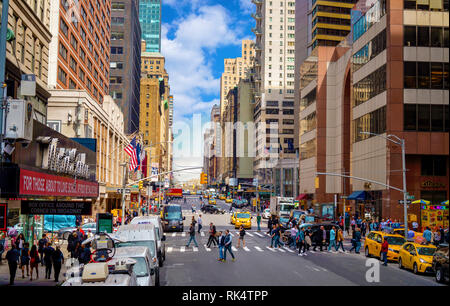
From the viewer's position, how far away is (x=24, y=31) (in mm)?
25969

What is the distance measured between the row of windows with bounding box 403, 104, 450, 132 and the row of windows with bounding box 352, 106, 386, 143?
2634 millimetres

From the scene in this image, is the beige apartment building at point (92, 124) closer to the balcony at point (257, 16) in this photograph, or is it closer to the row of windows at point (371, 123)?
the row of windows at point (371, 123)

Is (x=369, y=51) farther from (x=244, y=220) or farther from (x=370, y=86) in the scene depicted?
(x=244, y=220)

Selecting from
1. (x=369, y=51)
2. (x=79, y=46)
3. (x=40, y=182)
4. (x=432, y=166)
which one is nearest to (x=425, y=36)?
(x=369, y=51)

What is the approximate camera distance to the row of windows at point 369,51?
51.1 metres

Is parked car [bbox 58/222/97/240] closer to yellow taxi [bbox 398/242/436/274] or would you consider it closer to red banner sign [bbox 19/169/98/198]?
red banner sign [bbox 19/169/98/198]

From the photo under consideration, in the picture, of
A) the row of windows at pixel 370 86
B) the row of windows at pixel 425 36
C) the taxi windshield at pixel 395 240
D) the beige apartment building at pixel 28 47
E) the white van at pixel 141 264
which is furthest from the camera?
the row of windows at pixel 370 86

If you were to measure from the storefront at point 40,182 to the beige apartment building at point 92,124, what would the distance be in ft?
44.1

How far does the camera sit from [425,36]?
46.7 meters

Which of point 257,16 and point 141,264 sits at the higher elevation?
point 257,16

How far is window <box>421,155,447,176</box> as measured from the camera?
49656 mm

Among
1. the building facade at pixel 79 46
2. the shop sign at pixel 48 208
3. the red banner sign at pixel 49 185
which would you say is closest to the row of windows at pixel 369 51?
the building facade at pixel 79 46

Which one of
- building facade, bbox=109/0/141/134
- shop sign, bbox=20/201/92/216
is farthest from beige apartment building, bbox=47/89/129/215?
building facade, bbox=109/0/141/134

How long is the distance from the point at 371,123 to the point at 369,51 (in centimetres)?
859
